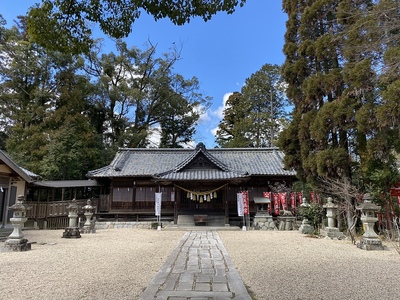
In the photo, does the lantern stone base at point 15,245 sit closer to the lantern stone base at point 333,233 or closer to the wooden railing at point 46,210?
the wooden railing at point 46,210

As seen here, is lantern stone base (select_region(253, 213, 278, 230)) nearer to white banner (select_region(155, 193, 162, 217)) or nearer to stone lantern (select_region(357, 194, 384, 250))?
white banner (select_region(155, 193, 162, 217))

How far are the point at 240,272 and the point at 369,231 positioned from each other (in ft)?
17.3

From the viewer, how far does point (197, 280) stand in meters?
4.68

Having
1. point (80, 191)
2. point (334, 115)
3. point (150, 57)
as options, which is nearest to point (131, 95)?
point (150, 57)

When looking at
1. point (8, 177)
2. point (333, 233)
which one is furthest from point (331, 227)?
point (8, 177)

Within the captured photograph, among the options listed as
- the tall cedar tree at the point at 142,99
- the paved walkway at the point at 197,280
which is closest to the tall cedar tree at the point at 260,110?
the tall cedar tree at the point at 142,99

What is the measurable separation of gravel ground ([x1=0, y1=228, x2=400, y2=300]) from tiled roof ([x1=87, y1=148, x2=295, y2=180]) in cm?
854

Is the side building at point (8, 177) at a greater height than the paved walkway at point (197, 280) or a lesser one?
greater

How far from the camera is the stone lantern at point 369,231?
8062 mm

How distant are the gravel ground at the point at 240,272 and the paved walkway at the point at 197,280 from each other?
24cm

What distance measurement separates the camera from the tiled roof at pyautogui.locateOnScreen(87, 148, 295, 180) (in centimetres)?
1691

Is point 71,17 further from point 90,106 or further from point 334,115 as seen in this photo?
point 90,106

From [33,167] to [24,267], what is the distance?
16.4 metres

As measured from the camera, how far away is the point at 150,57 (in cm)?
3148
